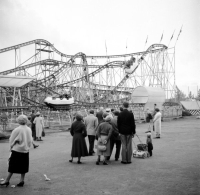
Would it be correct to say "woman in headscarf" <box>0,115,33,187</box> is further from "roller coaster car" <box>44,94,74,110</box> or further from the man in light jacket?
"roller coaster car" <box>44,94,74,110</box>

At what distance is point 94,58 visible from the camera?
38031 millimetres

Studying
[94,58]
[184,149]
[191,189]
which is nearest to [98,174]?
[191,189]

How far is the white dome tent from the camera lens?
83.6 feet

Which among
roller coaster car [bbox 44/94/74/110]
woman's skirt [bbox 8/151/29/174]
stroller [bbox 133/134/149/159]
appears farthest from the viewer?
roller coaster car [bbox 44/94/74/110]

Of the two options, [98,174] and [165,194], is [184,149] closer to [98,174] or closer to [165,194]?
[98,174]

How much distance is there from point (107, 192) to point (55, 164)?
282cm

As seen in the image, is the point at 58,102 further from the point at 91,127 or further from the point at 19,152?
the point at 19,152

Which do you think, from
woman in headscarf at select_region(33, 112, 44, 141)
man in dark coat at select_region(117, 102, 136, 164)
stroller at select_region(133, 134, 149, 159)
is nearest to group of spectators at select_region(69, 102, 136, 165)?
man in dark coat at select_region(117, 102, 136, 164)

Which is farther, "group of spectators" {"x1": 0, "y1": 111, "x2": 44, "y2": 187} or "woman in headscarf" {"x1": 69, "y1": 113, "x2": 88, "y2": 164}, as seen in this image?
"woman in headscarf" {"x1": 69, "y1": 113, "x2": 88, "y2": 164}

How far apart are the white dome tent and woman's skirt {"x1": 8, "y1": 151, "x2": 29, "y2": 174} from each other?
21114mm

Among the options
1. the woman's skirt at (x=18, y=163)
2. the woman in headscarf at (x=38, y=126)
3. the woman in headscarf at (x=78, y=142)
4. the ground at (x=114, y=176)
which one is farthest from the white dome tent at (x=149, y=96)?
the woman's skirt at (x=18, y=163)

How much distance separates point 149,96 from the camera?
25.4 metres

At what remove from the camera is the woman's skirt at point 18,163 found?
5074 millimetres

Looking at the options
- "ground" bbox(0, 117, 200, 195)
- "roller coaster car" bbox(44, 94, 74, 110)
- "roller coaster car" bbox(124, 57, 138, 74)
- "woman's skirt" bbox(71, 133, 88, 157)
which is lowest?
"ground" bbox(0, 117, 200, 195)
